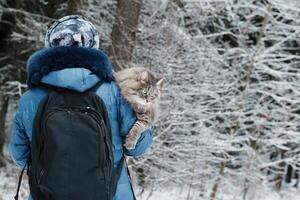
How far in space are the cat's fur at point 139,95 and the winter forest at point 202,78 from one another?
18.3 feet

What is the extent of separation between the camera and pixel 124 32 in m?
8.09

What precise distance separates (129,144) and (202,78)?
7.87 meters

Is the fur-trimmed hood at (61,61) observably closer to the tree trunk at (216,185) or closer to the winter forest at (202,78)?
A: the winter forest at (202,78)

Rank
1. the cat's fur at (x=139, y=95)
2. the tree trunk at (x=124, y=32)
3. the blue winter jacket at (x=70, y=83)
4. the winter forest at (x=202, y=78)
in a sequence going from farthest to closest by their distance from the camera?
the winter forest at (x=202, y=78) → the tree trunk at (x=124, y=32) → the cat's fur at (x=139, y=95) → the blue winter jacket at (x=70, y=83)

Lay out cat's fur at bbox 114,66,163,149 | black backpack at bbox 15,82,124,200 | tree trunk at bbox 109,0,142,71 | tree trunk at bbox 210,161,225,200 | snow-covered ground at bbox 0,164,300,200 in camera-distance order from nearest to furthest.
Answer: black backpack at bbox 15,82,124,200, cat's fur at bbox 114,66,163,149, tree trunk at bbox 109,0,142,71, snow-covered ground at bbox 0,164,300,200, tree trunk at bbox 210,161,225,200

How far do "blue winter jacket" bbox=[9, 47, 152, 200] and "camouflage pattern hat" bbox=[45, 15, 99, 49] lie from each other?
62 mm

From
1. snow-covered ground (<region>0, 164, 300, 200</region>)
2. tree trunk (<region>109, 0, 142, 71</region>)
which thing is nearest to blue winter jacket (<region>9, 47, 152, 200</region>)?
tree trunk (<region>109, 0, 142, 71</region>)

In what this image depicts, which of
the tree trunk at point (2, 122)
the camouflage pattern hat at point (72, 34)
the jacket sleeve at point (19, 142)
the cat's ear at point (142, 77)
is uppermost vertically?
the camouflage pattern hat at point (72, 34)

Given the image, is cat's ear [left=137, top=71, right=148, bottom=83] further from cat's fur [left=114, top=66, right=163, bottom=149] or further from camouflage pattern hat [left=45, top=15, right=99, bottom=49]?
camouflage pattern hat [left=45, top=15, right=99, bottom=49]

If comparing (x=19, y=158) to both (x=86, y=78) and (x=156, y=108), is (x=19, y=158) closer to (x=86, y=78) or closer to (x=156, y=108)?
(x=86, y=78)

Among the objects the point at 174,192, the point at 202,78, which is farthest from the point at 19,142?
the point at 174,192

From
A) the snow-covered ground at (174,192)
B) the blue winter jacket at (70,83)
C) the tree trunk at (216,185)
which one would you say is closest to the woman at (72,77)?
the blue winter jacket at (70,83)

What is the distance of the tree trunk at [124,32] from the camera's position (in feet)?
26.6

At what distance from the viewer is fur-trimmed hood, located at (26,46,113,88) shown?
2465mm
